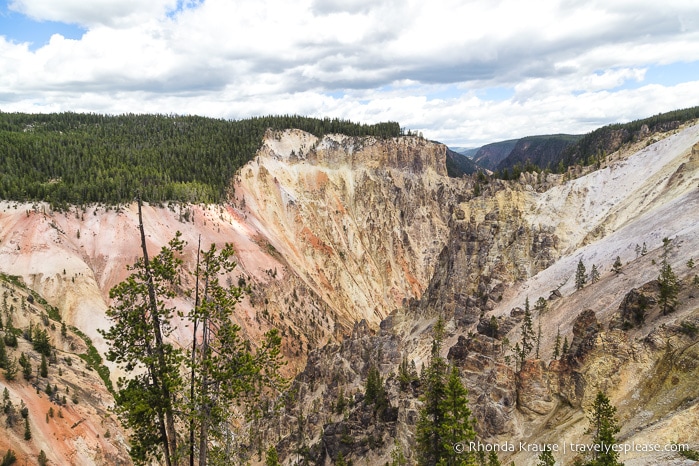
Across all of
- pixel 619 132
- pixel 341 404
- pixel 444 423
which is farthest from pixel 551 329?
Result: pixel 619 132

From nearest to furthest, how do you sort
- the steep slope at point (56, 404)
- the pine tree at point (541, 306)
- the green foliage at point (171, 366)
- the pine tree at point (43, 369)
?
the green foliage at point (171, 366) < the steep slope at point (56, 404) < the pine tree at point (43, 369) < the pine tree at point (541, 306)

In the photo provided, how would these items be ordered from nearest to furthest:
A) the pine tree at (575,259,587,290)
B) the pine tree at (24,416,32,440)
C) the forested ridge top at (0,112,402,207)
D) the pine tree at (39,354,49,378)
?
the pine tree at (24,416,32,440), the pine tree at (39,354,49,378), the pine tree at (575,259,587,290), the forested ridge top at (0,112,402,207)

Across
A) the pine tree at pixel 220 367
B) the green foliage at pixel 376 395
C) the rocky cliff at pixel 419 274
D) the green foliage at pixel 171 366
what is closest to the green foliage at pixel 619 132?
the rocky cliff at pixel 419 274

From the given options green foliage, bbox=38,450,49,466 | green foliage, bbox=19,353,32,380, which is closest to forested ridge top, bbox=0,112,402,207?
green foliage, bbox=19,353,32,380

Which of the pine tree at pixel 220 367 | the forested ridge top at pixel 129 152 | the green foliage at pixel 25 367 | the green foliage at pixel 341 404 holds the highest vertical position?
the forested ridge top at pixel 129 152

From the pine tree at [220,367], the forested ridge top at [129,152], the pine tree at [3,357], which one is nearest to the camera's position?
the pine tree at [220,367]

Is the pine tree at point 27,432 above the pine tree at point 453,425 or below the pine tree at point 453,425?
below

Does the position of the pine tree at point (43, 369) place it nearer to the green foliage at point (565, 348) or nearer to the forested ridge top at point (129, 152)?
the green foliage at point (565, 348)

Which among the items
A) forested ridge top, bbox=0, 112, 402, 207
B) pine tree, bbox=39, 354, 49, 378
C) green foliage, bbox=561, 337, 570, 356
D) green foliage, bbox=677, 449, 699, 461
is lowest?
pine tree, bbox=39, 354, 49, 378

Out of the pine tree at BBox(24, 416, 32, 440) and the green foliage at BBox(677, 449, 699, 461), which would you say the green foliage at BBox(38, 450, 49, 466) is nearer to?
the pine tree at BBox(24, 416, 32, 440)
